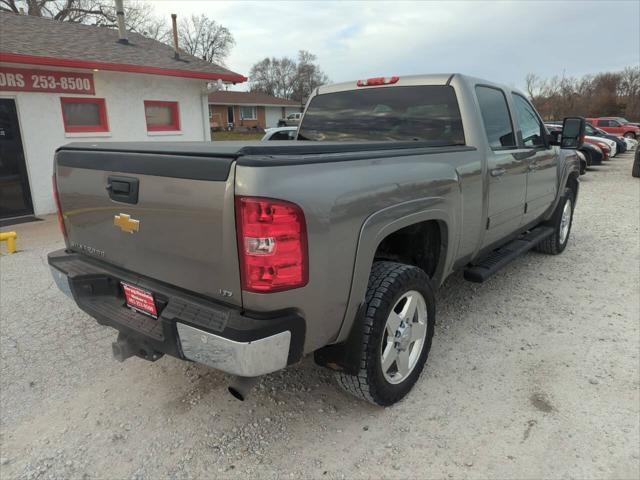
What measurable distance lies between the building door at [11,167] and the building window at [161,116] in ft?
8.95

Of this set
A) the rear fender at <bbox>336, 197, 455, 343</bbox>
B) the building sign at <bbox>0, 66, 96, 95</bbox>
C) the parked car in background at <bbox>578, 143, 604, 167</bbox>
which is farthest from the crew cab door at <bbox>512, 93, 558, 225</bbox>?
the parked car in background at <bbox>578, 143, 604, 167</bbox>

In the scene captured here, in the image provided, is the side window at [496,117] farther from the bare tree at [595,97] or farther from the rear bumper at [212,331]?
the bare tree at [595,97]

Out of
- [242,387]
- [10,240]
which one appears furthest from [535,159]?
[10,240]

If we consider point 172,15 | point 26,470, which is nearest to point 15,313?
point 26,470

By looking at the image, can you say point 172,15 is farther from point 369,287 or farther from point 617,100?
point 617,100

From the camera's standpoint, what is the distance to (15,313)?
4.08m

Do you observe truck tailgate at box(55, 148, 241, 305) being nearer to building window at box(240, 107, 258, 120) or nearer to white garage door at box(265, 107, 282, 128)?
building window at box(240, 107, 258, 120)

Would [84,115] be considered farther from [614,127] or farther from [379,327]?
[614,127]

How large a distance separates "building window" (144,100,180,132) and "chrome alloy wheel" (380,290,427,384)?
369 inches

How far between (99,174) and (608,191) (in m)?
12.6

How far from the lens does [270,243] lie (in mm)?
1816

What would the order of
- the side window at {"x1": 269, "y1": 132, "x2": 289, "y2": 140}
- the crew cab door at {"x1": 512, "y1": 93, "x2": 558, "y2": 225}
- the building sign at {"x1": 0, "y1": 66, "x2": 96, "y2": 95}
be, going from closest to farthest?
the crew cab door at {"x1": 512, "y1": 93, "x2": 558, "y2": 225} → the building sign at {"x1": 0, "y1": 66, "x2": 96, "y2": 95} → the side window at {"x1": 269, "y1": 132, "x2": 289, "y2": 140}

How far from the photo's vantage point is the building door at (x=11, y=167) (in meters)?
8.13

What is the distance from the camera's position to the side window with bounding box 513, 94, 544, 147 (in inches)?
175
